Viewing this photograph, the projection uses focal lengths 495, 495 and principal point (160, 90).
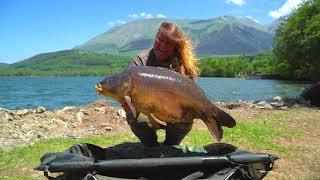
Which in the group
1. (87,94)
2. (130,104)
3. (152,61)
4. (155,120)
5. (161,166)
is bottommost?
(87,94)

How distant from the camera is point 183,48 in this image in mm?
6645

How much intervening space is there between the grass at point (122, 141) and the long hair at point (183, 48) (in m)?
2.51

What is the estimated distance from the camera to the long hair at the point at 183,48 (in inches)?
254

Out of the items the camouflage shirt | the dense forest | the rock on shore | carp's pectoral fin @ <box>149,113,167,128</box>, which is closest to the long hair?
the camouflage shirt

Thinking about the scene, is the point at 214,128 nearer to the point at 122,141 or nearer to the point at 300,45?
the point at 122,141

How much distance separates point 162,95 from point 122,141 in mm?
3861

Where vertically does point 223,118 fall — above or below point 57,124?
above

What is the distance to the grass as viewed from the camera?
25.3 feet

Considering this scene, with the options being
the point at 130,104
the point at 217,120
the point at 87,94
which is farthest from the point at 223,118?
the point at 87,94

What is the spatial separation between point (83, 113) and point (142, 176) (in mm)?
8037

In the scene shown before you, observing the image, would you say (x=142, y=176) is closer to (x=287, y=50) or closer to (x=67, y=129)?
(x=67, y=129)

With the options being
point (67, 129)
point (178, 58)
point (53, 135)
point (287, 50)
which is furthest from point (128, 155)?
point (287, 50)

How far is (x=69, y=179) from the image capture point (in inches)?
213

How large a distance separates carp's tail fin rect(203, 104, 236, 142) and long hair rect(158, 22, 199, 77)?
3.54 feet
